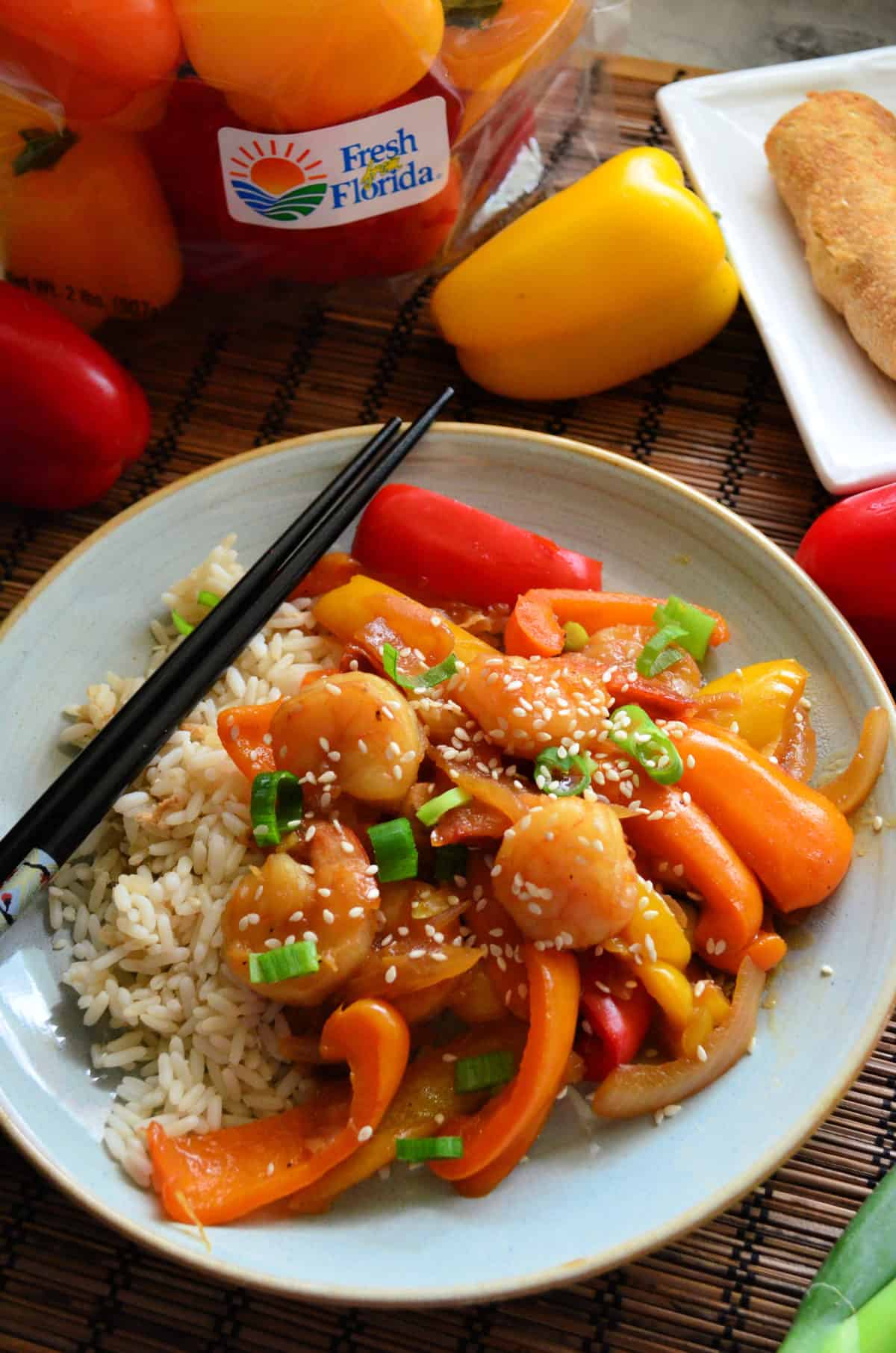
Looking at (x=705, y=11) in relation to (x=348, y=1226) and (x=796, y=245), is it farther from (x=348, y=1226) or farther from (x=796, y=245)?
(x=348, y=1226)


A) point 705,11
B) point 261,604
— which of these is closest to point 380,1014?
point 261,604

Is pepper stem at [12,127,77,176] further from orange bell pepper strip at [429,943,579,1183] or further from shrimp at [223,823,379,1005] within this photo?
orange bell pepper strip at [429,943,579,1183]

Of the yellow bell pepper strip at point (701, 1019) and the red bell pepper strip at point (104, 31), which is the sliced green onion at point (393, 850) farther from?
the red bell pepper strip at point (104, 31)

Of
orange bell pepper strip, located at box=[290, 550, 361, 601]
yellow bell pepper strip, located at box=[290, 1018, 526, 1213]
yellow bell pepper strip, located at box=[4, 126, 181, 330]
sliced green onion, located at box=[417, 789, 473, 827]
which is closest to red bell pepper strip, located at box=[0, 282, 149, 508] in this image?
yellow bell pepper strip, located at box=[4, 126, 181, 330]

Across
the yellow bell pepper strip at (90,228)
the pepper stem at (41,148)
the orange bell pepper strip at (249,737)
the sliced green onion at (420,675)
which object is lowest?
the orange bell pepper strip at (249,737)

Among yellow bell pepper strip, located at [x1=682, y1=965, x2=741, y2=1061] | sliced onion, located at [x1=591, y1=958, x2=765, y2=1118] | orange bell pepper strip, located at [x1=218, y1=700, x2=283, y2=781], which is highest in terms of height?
orange bell pepper strip, located at [x1=218, y1=700, x2=283, y2=781]

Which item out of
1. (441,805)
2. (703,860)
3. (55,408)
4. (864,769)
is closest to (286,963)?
(441,805)

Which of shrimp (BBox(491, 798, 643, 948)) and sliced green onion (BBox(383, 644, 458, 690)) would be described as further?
sliced green onion (BBox(383, 644, 458, 690))

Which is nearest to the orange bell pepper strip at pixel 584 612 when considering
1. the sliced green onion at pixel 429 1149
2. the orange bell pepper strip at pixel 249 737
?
the orange bell pepper strip at pixel 249 737
